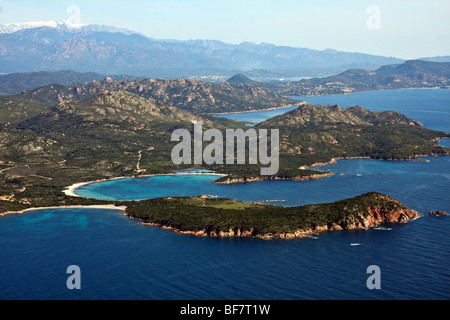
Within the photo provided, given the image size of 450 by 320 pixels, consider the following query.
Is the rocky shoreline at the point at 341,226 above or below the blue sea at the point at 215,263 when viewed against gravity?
above

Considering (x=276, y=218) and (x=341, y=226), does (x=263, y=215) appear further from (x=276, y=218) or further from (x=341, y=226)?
(x=341, y=226)

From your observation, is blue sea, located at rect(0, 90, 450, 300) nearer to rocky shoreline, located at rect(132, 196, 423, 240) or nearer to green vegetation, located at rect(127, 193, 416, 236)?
rocky shoreline, located at rect(132, 196, 423, 240)

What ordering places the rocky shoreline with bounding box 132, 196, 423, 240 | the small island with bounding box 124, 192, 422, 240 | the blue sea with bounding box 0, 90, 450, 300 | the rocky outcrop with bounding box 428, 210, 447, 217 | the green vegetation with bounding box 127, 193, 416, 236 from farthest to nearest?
the rocky outcrop with bounding box 428, 210, 447, 217 → the green vegetation with bounding box 127, 193, 416, 236 → the small island with bounding box 124, 192, 422, 240 → the rocky shoreline with bounding box 132, 196, 423, 240 → the blue sea with bounding box 0, 90, 450, 300

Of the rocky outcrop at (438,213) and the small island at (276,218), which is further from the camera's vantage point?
the rocky outcrop at (438,213)

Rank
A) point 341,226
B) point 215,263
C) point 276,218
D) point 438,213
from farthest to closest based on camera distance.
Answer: point 438,213
point 276,218
point 341,226
point 215,263

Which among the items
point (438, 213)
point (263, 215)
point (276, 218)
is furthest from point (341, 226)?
point (438, 213)

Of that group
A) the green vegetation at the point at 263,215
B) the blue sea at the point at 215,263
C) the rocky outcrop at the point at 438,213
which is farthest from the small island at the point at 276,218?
the blue sea at the point at 215,263

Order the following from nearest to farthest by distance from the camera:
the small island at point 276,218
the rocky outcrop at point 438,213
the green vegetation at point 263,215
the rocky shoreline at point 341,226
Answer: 1. the rocky shoreline at point 341,226
2. the small island at point 276,218
3. the green vegetation at point 263,215
4. the rocky outcrop at point 438,213

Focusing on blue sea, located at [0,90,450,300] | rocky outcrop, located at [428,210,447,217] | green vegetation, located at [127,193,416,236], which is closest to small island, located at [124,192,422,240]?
green vegetation, located at [127,193,416,236]

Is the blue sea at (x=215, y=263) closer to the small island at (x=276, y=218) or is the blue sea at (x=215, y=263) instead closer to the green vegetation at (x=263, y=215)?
the small island at (x=276, y=218)

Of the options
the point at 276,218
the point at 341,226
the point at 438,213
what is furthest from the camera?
the point at 438,213
